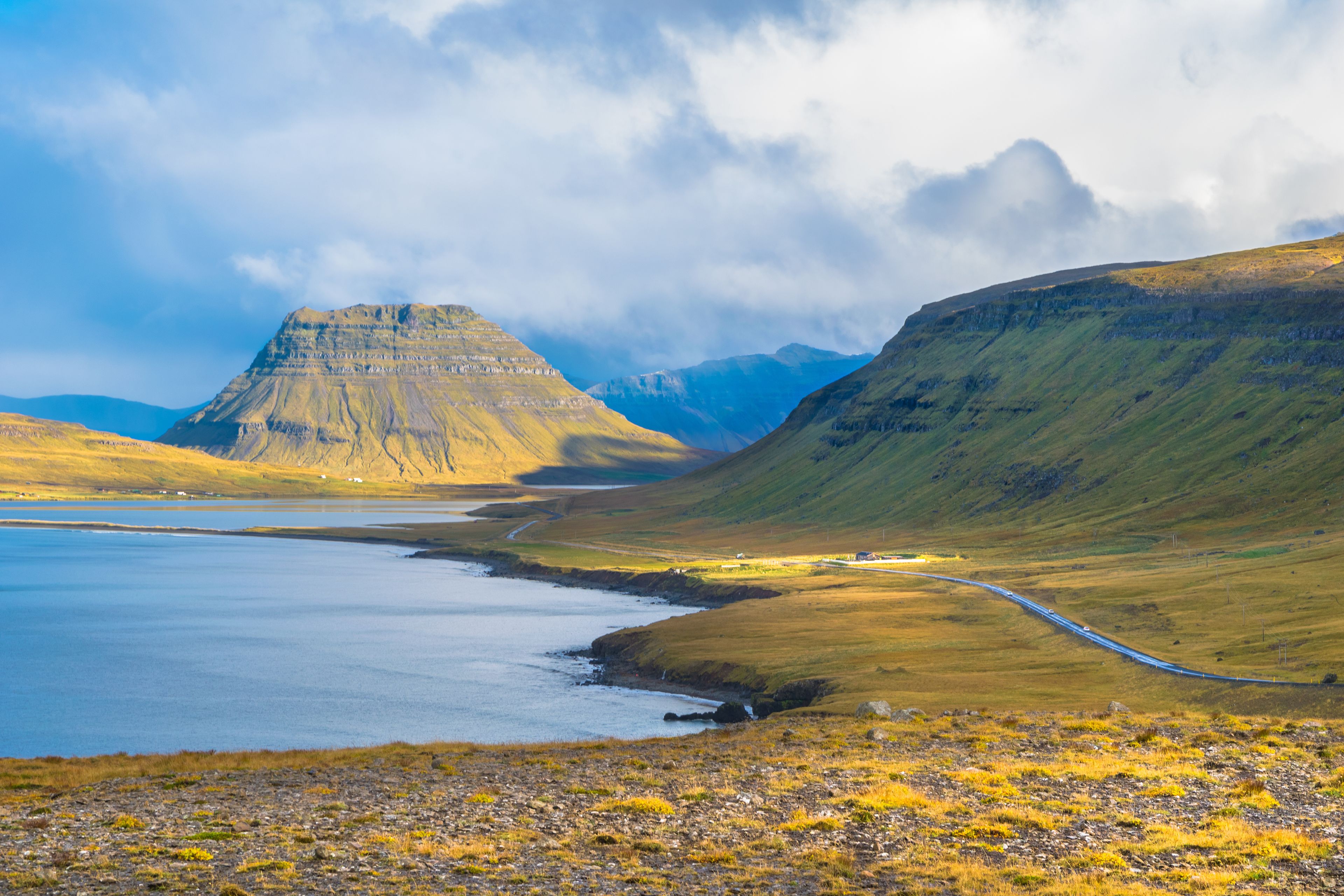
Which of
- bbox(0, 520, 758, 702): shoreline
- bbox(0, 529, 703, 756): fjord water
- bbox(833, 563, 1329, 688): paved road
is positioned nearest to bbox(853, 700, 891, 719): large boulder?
bbox(0, 529, 703, 756): fjord water

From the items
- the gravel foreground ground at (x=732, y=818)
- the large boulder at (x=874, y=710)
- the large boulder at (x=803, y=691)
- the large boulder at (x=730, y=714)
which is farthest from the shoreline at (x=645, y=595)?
the gravel foreground ground at (x=732, y=818)

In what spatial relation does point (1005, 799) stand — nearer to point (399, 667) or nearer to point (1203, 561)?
point (399, 667)

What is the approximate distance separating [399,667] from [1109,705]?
6435cm

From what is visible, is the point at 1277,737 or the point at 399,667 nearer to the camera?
the point at 1277,737

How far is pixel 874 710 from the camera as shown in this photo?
191ft

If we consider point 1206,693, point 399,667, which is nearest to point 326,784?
point 1206,693

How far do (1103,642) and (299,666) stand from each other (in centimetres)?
6803

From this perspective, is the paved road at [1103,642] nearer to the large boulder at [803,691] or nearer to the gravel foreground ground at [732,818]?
the gravel foreground ground at [732,818]

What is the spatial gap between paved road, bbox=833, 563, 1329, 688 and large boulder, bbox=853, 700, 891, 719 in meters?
20.3

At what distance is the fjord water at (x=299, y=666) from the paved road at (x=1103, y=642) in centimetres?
3040

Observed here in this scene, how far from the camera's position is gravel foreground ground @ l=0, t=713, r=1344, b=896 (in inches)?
1067

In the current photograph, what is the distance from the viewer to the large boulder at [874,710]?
57750 millimetres

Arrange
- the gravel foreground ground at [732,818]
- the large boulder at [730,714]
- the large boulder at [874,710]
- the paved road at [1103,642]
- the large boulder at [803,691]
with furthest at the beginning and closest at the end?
the large boulder at [803,691]
the large boulder at [730,714]
the paved road at [1103,642]
the large boulder at [874,710]
the gravel foreground ground at [732,818]

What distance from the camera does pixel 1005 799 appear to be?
1394 inches
